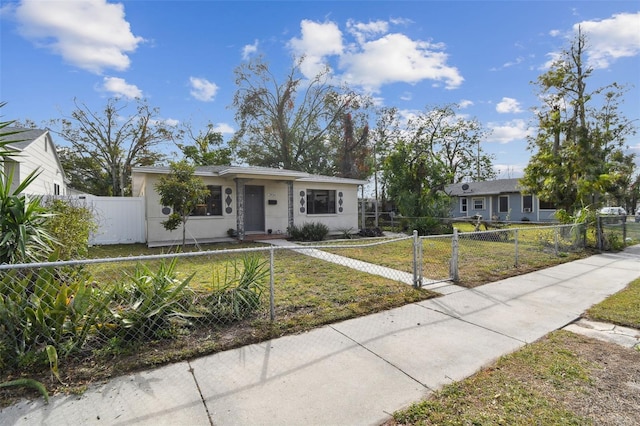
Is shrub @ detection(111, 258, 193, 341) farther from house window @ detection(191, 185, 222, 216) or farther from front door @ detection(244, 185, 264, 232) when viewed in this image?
front door @ detection(244, 185, 264, 232)

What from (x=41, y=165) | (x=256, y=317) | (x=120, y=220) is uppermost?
(x=41, y=165)

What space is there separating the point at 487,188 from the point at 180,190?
25985 millimetres

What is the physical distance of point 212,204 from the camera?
499 inches

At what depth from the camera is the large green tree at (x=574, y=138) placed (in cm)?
1107

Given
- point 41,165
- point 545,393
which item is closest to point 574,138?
point 545,393

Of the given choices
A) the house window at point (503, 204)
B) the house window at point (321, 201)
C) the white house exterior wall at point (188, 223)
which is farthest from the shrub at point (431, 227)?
the house window at point (503, 204)

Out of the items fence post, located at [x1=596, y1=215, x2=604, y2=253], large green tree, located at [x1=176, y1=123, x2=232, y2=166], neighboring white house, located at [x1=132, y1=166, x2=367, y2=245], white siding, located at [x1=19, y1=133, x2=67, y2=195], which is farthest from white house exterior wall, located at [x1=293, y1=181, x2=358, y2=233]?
large green tree, located at [x1=176, y1=123, x2=232, y2=166]

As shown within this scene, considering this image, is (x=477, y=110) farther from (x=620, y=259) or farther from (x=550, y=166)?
(x=620, y=259)

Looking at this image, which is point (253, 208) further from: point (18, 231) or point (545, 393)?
point (545, 393)

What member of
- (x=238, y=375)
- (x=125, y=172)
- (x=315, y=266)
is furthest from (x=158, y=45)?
(x=125, y=172)

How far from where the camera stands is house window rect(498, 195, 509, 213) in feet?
83.5

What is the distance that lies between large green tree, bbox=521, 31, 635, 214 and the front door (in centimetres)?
1201

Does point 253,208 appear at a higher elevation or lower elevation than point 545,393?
higher

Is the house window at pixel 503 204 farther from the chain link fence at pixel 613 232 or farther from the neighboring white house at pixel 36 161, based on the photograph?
the neighboring white house at pixel 36 161
